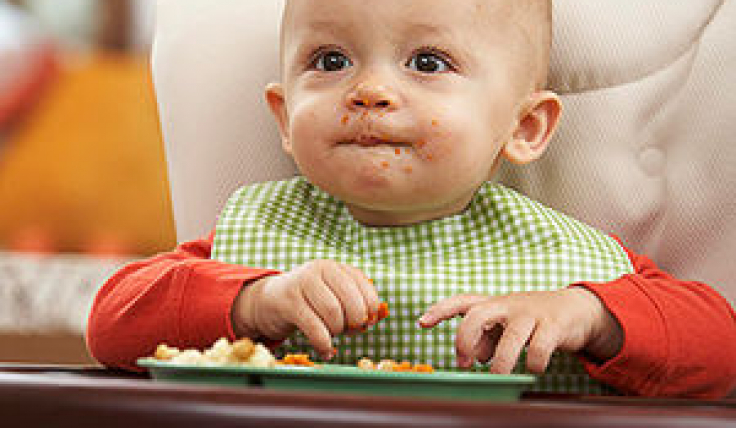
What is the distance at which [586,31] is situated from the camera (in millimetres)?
991

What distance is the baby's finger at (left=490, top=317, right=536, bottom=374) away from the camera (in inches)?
25.8

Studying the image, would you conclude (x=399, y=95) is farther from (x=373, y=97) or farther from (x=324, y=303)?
(x=324, y=303)

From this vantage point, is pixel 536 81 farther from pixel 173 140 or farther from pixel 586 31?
pixel 173 140

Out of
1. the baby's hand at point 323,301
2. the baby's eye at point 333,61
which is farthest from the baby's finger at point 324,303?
the baby's eye at point 333,61

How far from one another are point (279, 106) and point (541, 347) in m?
0.41

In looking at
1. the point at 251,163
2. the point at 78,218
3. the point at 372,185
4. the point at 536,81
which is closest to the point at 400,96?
the point at 372,185

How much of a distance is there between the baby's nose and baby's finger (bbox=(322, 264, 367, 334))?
16cm

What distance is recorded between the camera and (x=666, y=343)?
73 cm

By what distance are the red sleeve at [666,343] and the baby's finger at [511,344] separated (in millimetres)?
87

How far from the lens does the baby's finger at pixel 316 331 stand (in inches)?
25.9

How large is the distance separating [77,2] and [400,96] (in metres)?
2.07

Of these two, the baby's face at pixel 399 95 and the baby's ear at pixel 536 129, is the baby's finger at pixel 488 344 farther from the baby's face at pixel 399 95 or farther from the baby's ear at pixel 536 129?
the baby's ear at pixel 536 129

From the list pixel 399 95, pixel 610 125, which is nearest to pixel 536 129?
pixel 610 125

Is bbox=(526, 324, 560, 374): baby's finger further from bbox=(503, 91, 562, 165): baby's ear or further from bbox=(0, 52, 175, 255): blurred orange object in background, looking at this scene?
bbox=(0, 52, 175, 255): blurred orange object in background
